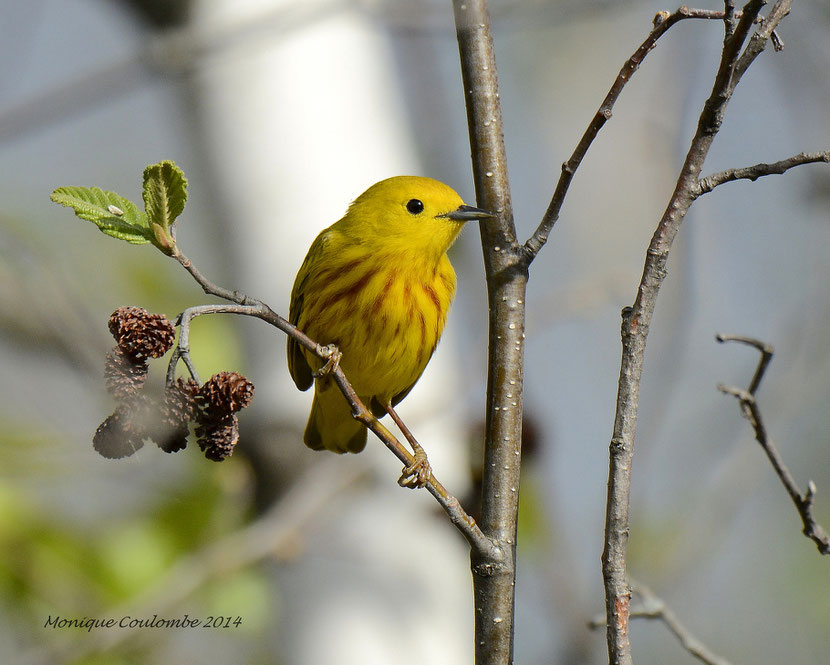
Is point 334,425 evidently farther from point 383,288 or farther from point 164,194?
point 164,194

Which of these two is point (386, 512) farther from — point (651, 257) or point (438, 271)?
point (651, 257)

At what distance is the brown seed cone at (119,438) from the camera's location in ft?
5.03

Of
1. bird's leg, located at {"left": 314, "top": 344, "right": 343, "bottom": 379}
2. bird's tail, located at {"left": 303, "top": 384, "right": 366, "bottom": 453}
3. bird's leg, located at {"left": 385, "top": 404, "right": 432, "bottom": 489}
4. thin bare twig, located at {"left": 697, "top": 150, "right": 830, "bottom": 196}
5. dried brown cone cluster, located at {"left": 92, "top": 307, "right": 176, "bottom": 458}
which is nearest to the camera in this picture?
dried brown cone cluster, located at {"left": 92, "top": 307, "right": 176, "bottom": 458}

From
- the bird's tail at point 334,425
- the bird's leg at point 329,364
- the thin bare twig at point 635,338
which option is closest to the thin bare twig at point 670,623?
the thin bare twig at point 635,338

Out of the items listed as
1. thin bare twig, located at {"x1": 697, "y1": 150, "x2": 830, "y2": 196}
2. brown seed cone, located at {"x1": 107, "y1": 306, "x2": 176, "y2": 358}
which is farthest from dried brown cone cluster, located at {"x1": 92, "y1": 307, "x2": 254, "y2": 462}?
thin bare twig, located at {"x1": 697, "y1": 150, "x2": 830, "y2": 196}

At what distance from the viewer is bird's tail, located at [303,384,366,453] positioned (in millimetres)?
3668

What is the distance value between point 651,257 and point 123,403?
95 cm

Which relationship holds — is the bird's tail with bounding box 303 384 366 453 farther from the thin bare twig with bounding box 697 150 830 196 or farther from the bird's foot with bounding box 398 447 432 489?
the thin bare twig with bounding box 697 150 830 196

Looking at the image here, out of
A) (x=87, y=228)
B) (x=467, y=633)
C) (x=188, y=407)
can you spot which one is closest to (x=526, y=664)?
(x=467, y=633)

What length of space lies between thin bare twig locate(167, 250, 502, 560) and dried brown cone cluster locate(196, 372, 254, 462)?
0.33 feet

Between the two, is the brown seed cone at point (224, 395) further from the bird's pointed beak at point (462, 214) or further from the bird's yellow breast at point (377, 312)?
the bird's pointed beak at point (462, 214)

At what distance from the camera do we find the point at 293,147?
4555 mm

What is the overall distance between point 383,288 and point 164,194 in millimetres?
1700

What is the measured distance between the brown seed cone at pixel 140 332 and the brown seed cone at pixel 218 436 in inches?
7.4
